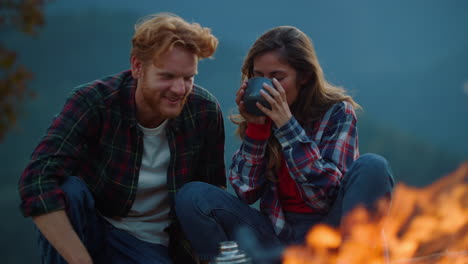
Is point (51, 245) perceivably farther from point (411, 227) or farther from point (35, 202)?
A: point (411, 227)

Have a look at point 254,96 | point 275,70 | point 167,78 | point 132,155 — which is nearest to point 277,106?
point 254,96

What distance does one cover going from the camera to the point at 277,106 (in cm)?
190

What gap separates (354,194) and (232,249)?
23.0 inches

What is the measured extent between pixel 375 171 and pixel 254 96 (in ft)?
1.92

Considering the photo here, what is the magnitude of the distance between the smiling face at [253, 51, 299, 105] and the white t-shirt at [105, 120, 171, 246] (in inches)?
19.8

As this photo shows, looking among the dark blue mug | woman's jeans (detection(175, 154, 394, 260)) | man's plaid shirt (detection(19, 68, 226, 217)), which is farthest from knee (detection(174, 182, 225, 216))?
the dark blue mug

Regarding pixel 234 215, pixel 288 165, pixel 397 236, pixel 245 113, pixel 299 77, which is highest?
pixel 299 77

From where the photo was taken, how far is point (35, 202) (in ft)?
5.39

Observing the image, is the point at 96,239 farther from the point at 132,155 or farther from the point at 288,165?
the point at 288,165

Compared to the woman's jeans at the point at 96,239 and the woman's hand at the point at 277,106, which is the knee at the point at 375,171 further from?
the woman's jeans at the point at 96,239

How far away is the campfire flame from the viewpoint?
160 cm

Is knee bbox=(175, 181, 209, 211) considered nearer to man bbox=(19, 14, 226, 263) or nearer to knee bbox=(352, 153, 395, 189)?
man bbox=(19, 14, 226, 263)

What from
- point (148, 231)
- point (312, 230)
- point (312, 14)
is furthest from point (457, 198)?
point (312, 14)

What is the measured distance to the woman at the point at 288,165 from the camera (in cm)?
181
